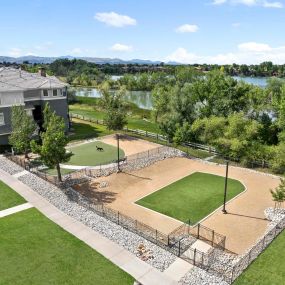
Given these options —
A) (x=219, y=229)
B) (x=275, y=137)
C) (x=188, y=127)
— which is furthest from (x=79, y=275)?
(x=275, y=137)

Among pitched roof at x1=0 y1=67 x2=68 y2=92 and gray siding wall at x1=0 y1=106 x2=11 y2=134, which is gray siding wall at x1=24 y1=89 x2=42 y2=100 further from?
gray siding wall at x1=0 y1=106 x2=11 y2=134

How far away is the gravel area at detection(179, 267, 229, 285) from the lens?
57.8ft

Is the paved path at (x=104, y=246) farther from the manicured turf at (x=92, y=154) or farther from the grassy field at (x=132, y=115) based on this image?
the grassy field at (x=132, y=115)

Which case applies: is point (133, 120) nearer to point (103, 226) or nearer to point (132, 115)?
point (132, 115)

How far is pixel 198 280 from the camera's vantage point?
58.5ft

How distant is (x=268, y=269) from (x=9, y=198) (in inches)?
859

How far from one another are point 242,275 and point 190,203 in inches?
393

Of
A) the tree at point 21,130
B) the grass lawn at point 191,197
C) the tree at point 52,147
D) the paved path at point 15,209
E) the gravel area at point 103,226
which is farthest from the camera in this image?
the tree at point 21,130

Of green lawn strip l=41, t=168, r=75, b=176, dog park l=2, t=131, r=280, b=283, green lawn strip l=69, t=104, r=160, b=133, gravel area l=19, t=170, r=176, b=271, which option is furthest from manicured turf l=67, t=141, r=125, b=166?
green lawn strip l=69, t=104, r=160, b=133

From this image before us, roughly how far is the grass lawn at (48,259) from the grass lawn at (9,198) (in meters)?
3.25

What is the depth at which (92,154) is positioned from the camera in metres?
40.8

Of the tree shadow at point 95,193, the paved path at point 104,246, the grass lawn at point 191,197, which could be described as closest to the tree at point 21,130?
the paved path at point 104,246

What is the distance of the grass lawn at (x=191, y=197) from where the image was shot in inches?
1039

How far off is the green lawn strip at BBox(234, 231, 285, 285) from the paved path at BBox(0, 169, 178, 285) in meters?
4.43
